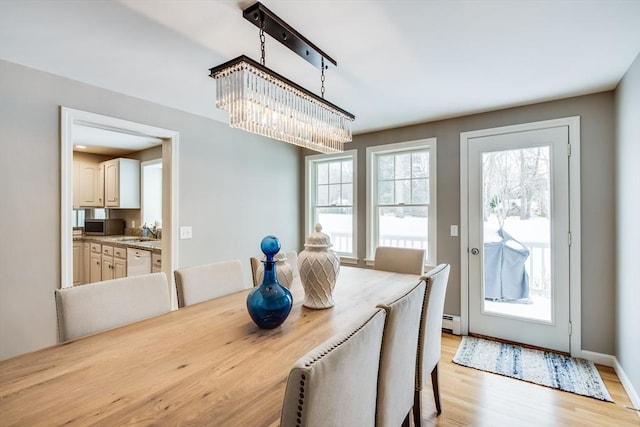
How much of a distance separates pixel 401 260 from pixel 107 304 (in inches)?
86.4

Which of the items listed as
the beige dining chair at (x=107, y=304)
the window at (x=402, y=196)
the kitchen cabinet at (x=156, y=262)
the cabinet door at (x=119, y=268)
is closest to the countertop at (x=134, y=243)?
the kitchen cabinet at (x=156, y=262)

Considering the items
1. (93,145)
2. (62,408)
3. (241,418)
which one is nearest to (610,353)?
(241,418)

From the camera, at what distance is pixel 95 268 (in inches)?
179

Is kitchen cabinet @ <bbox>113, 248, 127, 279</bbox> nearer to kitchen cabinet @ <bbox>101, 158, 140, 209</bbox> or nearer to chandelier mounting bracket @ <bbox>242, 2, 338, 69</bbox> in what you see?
kitchen cabinet @ <bbox>101, 158, 140, 209</bbox>

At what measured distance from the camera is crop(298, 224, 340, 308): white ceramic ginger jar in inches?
64.5

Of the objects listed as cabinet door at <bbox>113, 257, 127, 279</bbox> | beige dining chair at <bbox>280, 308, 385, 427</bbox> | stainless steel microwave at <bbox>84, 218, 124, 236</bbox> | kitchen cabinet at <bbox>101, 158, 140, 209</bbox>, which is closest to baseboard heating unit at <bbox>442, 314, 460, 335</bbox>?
beige dining chair at <bbox>280, 308, 385, 427</bbox>

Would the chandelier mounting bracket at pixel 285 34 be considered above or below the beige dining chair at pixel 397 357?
above

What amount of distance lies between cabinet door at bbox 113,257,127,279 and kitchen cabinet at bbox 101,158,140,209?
1.05 meters

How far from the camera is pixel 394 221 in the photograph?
3.72 metres

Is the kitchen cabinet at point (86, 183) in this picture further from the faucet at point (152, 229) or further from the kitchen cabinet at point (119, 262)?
the kitchen cabinet at point (119, 262)

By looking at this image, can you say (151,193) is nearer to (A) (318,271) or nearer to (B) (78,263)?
(B) (78,263)

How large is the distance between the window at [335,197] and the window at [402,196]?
0.92ft

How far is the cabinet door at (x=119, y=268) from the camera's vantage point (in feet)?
12.9

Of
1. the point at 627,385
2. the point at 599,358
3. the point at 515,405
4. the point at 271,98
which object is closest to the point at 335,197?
the point at 271,98
